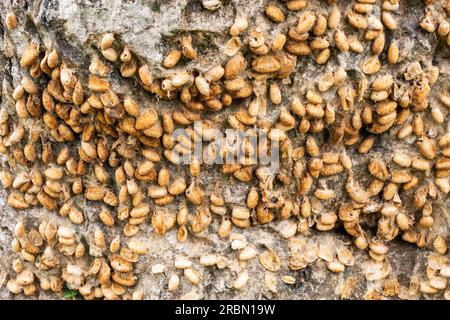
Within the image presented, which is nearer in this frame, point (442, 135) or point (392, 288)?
point (442, 135)

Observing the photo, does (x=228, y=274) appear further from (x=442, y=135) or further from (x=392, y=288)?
(x=442, y=135)

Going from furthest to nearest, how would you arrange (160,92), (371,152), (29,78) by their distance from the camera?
(371,152)
(29,78)
(160,92)

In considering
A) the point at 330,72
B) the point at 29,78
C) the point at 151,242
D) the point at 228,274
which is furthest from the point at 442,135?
the point at 29,78

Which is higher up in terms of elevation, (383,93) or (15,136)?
(383,93)

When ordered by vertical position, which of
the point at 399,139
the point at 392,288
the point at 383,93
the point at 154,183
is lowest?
the point at 392,288
